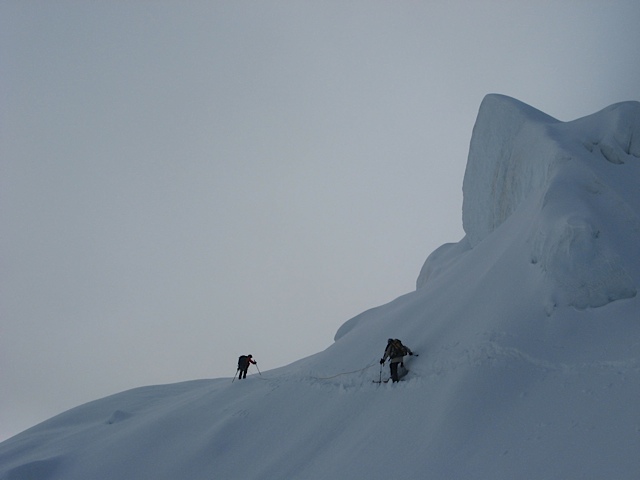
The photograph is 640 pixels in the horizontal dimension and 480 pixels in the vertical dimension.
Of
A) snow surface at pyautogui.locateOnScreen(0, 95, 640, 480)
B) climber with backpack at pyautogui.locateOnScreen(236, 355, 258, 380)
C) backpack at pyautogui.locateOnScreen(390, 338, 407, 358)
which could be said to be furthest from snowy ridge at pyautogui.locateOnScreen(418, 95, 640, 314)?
climber with backpack at pyautogui.locateOnScreen(236, 355, 258, 380)

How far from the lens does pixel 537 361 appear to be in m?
11.4

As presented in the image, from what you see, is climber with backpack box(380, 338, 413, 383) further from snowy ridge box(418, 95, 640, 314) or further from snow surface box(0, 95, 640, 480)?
snowy ridge box(418, 95, 640, 314)

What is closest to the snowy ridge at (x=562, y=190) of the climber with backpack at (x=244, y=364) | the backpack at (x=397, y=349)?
the backpack at (x=397, y=349)

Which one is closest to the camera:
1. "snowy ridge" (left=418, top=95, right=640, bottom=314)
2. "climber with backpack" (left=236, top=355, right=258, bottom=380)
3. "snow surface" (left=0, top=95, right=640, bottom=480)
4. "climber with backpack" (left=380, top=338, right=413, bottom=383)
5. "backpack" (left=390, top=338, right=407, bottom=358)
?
"snow surface" (left=0, top=95, right=640, bottom=480)

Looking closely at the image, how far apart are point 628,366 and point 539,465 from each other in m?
3.24

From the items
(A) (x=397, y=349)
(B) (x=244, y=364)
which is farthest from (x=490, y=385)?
(B) (x=244, y=364)

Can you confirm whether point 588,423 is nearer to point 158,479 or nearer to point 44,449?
point 158,479

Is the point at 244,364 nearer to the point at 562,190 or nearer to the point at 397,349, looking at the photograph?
the point at 397,349

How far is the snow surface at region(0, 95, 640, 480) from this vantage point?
9539mm

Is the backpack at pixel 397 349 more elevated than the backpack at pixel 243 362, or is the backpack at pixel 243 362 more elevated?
the backpack at pixel 243 362

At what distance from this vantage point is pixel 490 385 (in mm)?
11273

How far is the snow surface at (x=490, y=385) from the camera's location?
9.54 meters

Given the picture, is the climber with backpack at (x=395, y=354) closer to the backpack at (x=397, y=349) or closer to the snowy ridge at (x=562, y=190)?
the backpack at (x=397, y=349)

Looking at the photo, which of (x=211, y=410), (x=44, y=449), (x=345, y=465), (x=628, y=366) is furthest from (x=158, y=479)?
(x=628, y=366)
